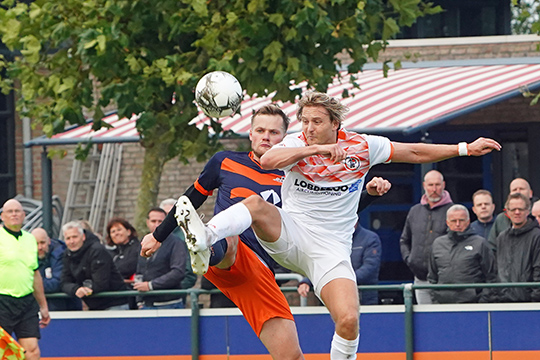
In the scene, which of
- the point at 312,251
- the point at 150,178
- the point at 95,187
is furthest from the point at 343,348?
the point at 95,187

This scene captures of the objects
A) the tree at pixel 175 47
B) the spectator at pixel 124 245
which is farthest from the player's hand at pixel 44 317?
the tree at pixel 175 47

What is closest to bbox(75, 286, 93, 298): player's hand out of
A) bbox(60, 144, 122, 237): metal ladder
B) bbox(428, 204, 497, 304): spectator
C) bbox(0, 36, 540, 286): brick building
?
bbox(428, 204, 497, 304): spectator

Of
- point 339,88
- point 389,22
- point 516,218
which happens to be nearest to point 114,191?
point 339,88

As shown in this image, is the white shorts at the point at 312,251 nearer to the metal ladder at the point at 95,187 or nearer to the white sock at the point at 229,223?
the white sock at the point at 229,223

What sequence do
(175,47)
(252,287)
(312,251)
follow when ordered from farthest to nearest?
1. (175,47)
2. (252,287)
3. (312,251)

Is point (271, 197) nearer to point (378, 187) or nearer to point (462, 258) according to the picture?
point (378, 187)

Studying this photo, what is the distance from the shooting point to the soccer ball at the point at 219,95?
26.3 feet

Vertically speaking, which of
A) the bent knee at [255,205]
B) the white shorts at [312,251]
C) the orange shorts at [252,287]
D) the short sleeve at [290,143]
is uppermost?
the short sleeve at [290,143]

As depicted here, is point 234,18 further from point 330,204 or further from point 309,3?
point 330,204

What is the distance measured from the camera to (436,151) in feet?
23.1

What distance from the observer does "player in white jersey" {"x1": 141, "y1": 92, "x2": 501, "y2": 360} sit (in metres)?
6.85

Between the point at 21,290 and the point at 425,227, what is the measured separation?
14.0ft

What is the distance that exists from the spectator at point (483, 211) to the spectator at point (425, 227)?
32cm

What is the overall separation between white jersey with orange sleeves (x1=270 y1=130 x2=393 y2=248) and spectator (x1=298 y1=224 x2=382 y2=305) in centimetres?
360
